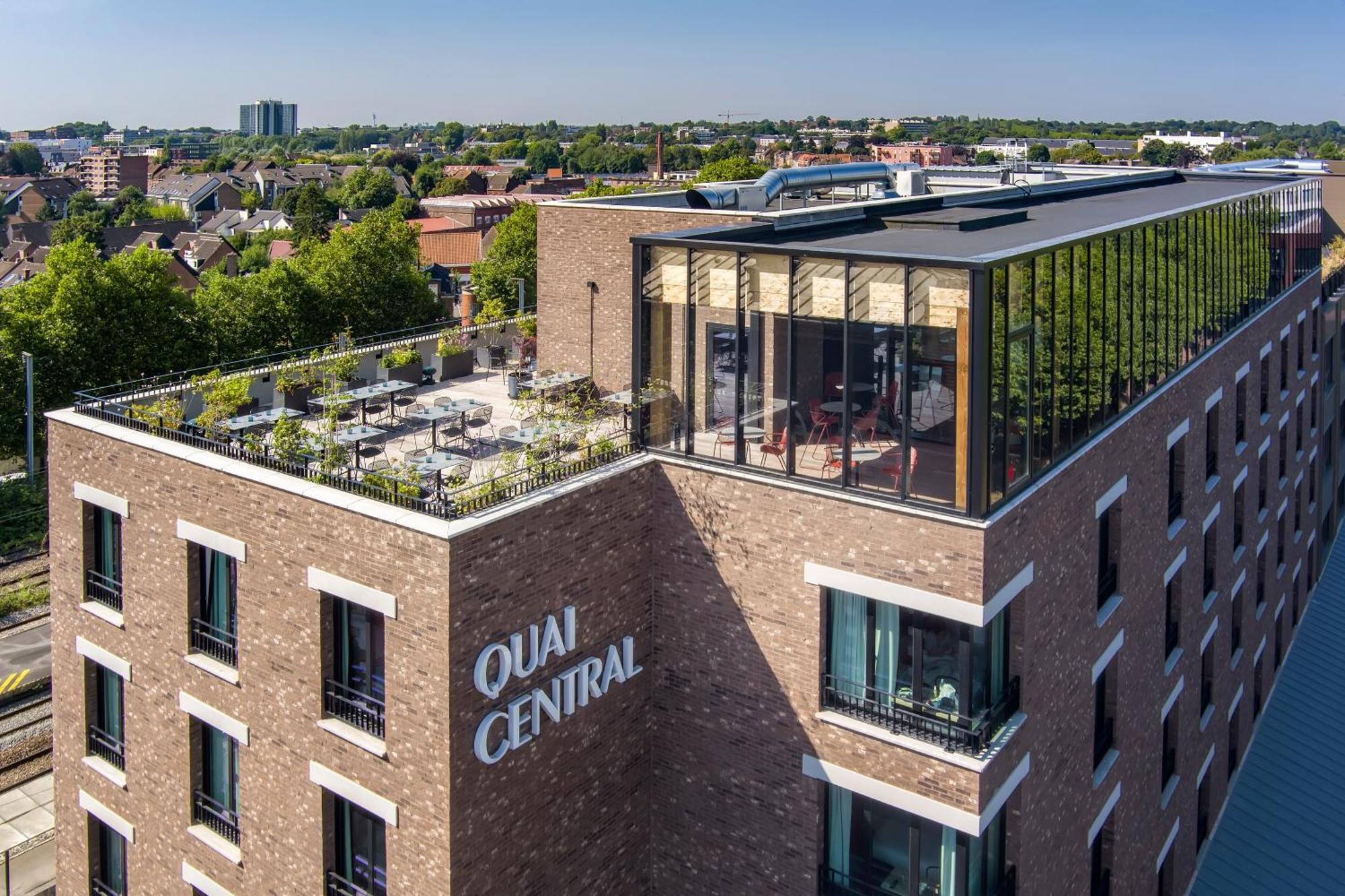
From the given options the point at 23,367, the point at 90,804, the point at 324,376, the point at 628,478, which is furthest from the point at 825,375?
the point at 23,367

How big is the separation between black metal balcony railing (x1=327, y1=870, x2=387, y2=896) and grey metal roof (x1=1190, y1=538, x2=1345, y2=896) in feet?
69.0

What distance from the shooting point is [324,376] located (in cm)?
2500

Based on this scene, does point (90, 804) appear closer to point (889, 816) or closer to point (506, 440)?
point (506, 440)

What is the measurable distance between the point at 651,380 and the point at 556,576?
3.54 m

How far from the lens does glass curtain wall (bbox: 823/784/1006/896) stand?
15961 millimetres

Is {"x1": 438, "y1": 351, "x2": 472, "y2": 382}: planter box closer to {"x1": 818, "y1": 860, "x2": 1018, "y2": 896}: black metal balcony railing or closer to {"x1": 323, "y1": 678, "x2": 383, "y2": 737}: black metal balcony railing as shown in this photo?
{"x1": 323, "y1": 678, "x2": 383, "y2": 737}: black metal balcony railing

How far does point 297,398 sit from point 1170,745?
19.6 metres

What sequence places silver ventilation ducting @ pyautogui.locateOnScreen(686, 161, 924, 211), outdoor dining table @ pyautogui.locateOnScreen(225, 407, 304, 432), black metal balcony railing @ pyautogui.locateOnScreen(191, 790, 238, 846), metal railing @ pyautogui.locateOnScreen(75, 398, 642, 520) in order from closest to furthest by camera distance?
metal railing @ pyautogui.locateOnScreen(75, 398, 642, 520)
black metal balcony railing @ pyautogui.locateOnScreen(191, 790, 238, 846)
outdoor dining table @ pyautogui.locateOnScreen(225, 407, 304, 432)
silver ventilation ducting @ pyautogui.locateOnScreen(686, 161, 924, 211)

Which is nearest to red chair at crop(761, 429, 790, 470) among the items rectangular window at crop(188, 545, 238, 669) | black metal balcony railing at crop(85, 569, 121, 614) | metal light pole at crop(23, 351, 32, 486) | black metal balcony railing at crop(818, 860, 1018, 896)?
black metal balcony railing at crop(818, 860, 1018, 896)

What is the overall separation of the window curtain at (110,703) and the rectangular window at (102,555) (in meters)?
1.43

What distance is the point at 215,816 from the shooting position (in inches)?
746

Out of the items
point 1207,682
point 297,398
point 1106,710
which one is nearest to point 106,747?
point 297,398

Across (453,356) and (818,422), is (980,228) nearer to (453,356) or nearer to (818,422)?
(818,422)

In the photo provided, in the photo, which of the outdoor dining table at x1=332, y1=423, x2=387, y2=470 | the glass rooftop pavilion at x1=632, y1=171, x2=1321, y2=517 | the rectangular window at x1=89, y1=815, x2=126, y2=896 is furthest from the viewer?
the rectangular window at x1=89, y1=815, x2=126, y2=896
